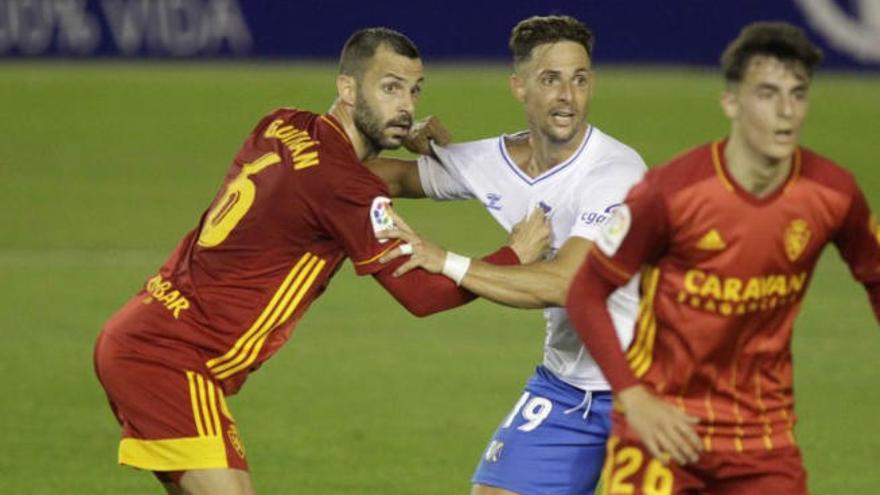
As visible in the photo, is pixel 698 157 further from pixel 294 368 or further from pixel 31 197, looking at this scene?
pixel 31 197

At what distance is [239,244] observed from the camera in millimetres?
7012

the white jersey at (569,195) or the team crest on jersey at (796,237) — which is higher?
the team crest on jersey at (796,237)

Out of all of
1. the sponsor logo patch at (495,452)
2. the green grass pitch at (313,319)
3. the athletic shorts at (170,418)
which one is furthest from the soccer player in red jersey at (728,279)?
the green grass pitch at (313,319)

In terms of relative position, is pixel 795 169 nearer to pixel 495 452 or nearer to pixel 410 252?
pixel 410 252

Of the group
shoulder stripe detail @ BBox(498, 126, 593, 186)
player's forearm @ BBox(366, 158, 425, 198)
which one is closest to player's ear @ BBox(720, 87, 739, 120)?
shoulder stripe detail @ BBox(498, 126, 593, 186)

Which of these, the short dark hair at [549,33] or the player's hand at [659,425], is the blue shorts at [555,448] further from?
the player's hand at [659,425]

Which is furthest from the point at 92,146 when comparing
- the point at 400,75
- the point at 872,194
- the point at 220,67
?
the point at 400,75

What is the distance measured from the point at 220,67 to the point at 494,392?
17833 mm

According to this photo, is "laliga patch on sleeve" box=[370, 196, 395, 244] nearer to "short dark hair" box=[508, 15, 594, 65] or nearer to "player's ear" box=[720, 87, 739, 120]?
"short dark hair" box=[508, 15, 594, 65]

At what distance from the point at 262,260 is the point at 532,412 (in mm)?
1296

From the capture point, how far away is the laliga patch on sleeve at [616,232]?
5.61 metres

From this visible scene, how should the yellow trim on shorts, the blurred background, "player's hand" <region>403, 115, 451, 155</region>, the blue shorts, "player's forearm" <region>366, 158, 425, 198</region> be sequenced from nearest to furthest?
1. the yellow trim on shorts
2. the blue shorts
3. "player's forearm" <region>366, 158, 425, 198</region>
4. "player's hand" <region>403, 115, 451, 155</region>
5. the blurred background

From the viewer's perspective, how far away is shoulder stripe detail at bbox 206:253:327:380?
23.0 ft

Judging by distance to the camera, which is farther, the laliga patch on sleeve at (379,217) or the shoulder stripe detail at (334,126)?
the shoulder stripe detail at (334,126)
